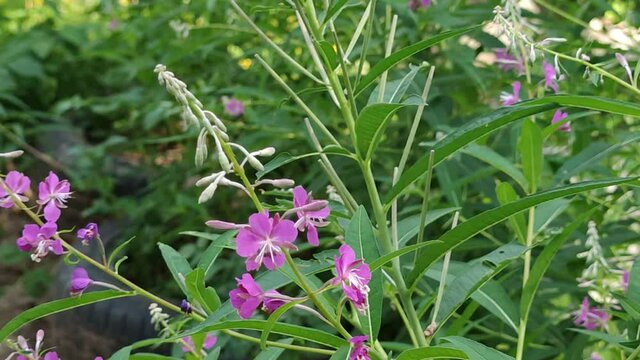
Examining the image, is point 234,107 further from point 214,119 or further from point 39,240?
point 214,119

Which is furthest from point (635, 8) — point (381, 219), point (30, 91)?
point (30, 91)

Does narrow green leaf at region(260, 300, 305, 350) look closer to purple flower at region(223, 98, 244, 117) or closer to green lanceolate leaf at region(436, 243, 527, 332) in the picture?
green lanceolate leaf at region(436, 243, 527, 332)

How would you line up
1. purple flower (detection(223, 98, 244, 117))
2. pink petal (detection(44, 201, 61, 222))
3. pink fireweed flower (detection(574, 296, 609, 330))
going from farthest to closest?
purple flower (detection(223, 98, 244, 117))
pink fireweed flower (detection(574, 296, 609, 330))
pink petal (detection(44, 201, 61, 222))

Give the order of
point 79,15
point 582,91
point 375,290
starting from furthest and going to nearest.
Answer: point 79,15 → point 582,91 → point 375,290

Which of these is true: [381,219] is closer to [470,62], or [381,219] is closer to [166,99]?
[470,62]

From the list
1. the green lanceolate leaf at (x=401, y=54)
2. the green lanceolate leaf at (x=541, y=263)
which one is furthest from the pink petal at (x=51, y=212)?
the green lanceolate leaf at (x=541, y=263)

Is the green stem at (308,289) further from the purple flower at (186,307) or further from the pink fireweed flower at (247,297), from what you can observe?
the purple flower at (186,307)

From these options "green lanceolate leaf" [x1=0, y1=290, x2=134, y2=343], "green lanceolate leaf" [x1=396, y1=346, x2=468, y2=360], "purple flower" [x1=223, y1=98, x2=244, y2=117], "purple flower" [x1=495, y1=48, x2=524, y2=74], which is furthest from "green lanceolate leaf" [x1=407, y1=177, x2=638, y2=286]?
"purple flower" [x1=223, y1=98, x2=244, y2=117]
